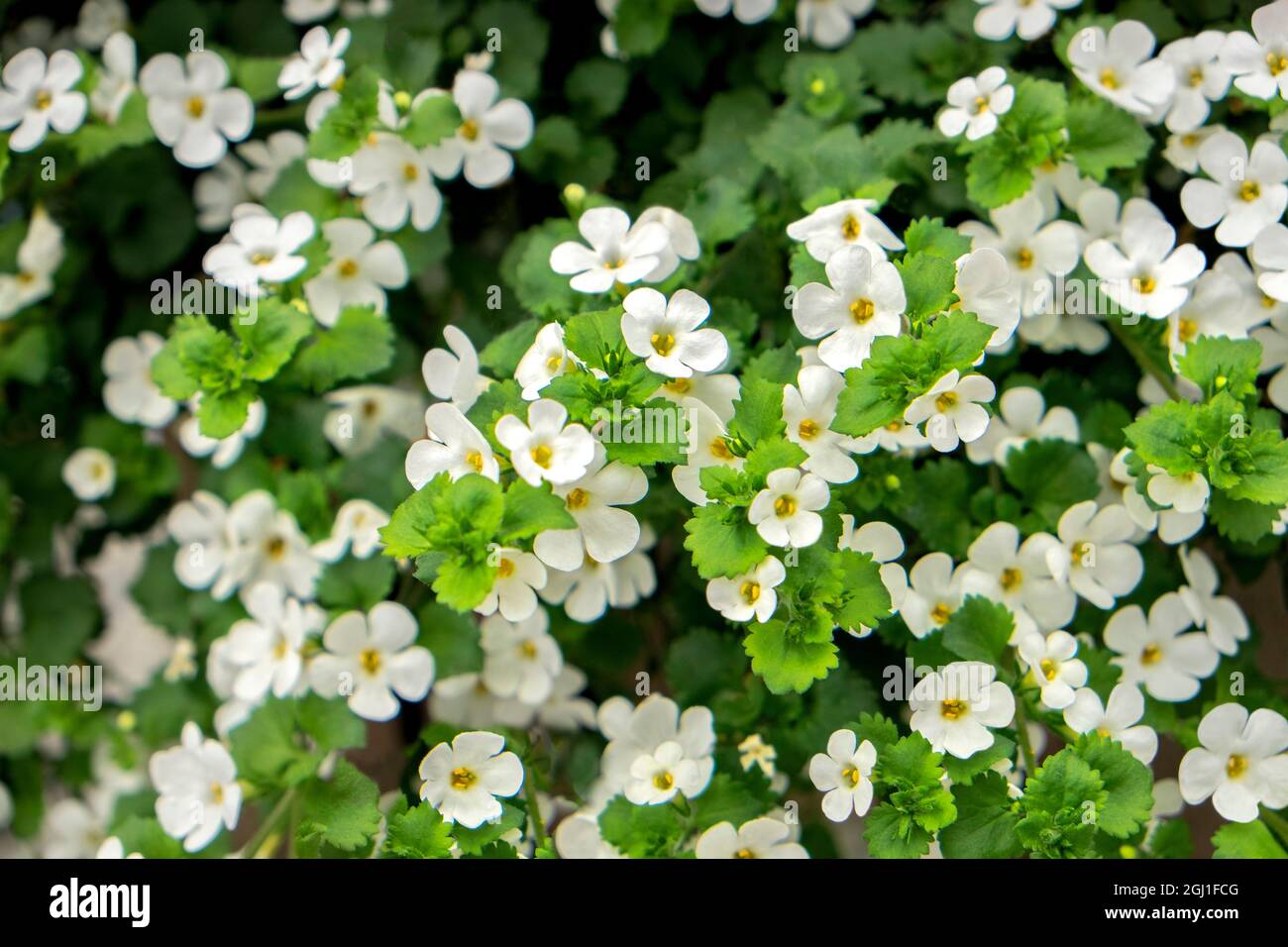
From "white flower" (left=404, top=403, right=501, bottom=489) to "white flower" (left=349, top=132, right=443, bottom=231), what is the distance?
0.46m

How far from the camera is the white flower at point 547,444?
1.04 metres

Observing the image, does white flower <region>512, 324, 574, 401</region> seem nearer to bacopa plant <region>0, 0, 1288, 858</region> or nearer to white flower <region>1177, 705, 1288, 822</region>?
bacopa plant <region>0, 0, 1288, 858</region>

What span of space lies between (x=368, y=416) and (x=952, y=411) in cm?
85

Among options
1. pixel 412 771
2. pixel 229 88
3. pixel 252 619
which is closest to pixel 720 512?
A: pixel 412 771

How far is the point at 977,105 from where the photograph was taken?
1.33m

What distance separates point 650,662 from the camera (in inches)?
68.2

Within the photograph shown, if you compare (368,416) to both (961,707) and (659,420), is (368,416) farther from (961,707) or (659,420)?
(961,707)

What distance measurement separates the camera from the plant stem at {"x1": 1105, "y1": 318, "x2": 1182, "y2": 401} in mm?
1351

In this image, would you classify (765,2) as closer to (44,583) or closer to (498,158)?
(498,158)

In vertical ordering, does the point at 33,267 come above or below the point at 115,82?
below

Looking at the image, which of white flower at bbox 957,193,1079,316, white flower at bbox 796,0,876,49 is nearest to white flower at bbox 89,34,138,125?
white flower at bbox 796,0,876,49

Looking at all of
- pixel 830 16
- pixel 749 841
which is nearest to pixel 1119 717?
pixel 749 841

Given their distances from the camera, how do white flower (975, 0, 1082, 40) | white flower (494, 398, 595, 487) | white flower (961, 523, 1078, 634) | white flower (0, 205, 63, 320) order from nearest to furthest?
1. white flower (494, 398, 595, 487)
2. white flower (961, 523, 1078, 634)
3. white flower (975, 0, 1082, 40)
4. white flower (0, 205, 63, 320)

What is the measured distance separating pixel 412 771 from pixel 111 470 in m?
0.70
